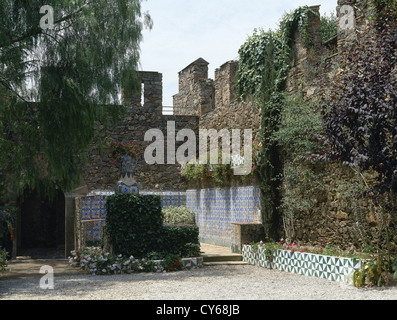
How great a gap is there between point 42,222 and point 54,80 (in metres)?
9.35

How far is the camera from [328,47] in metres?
10.9

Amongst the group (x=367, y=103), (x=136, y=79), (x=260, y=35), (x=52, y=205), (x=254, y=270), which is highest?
(x=260, y=35)

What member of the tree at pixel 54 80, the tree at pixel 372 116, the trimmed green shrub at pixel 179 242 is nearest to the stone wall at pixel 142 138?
the trimmed green shrub at pixel 179 242

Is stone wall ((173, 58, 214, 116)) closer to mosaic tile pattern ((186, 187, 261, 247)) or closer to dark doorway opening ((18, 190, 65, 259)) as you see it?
mosaic tile pattern ((186, 187, 261, 247))

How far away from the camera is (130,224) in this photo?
930cm

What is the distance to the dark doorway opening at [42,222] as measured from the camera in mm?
16516

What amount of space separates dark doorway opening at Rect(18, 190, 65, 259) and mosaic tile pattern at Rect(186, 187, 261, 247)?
4764 millimetres

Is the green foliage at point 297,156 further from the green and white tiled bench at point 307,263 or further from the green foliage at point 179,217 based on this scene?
the green foliage at point 179,217

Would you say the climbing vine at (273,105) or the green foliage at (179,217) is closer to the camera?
the climbing vine at (273,105)

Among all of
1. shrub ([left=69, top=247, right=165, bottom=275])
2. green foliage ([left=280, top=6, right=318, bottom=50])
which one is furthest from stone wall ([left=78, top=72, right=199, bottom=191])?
shrub ([left=69, top=247, right=165, bottom=275])

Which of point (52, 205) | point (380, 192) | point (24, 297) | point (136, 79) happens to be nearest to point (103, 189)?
point (52, 205)

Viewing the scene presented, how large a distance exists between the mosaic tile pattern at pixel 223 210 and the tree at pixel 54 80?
422 centimetres

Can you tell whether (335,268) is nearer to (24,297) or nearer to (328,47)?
(24,297)

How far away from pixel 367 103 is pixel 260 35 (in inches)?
244
